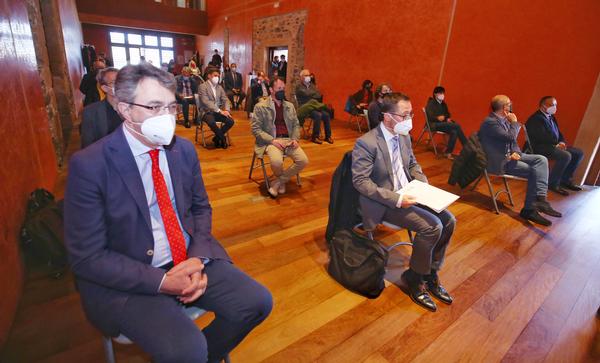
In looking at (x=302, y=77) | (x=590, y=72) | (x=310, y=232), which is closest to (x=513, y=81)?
(x=590, y=72)

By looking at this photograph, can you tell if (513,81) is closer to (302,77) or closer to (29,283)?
(302,77)

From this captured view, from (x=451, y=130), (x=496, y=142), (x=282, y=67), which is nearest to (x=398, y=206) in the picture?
(x=496, y=142)

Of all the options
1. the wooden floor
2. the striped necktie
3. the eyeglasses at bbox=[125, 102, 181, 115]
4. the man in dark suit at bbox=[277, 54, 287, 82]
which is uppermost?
the man in dark suit at bbox=[277, 54, 287, 82]

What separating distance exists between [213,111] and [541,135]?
194 inches

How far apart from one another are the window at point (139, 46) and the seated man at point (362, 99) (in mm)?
14189

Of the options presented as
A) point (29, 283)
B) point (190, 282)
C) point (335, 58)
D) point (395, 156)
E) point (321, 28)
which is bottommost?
point (29, 283)

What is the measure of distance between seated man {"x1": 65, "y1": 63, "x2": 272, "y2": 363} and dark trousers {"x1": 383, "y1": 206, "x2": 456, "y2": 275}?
1163 mm

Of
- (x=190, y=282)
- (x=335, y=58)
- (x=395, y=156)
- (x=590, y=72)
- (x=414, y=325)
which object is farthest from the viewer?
(x=335, y=58)

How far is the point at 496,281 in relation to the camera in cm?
241

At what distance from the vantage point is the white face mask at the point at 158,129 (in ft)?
3.98

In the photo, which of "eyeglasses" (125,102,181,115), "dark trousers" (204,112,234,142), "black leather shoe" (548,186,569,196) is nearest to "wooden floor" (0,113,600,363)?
Result: "black leather shoe" (548,186,569,196)

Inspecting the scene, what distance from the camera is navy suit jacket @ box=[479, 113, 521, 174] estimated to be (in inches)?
131

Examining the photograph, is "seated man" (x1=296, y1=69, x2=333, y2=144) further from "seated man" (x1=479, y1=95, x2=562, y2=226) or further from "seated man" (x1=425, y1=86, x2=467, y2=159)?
"seated man" (x1=479, y1=95, x2=562, y2=226)

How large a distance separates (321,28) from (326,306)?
848cm
